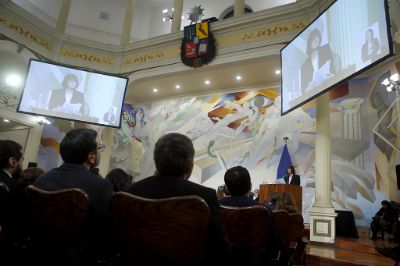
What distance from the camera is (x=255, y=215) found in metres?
1.64

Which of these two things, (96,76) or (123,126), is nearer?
(96,76)

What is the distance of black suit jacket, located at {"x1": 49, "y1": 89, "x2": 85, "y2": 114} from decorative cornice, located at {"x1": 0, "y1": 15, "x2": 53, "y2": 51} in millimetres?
1862

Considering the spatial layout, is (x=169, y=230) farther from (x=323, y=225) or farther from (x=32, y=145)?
(x=32, y=145)

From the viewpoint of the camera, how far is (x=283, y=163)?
27.9ft

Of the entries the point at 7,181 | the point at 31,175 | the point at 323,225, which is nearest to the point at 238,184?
the point at 7,181

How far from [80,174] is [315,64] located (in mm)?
4489

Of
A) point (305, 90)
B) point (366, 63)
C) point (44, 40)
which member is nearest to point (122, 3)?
point (44, 40)

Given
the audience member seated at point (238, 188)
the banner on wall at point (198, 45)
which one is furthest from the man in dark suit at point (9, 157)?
the banner on wall at point (198, 45)

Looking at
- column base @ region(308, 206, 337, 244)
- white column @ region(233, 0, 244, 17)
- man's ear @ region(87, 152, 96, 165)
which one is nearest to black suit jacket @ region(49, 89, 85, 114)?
white column @ region(233, 0, 244, 17)

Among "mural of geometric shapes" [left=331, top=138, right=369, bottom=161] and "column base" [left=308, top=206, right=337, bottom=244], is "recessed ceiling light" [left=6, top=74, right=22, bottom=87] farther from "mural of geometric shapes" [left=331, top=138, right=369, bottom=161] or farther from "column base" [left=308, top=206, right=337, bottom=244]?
"mural of geometric shapes" [left=331, top=138, right=369, bottom=161]

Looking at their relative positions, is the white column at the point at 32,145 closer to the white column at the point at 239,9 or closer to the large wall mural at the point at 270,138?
the large wall mural at the point at 270,138

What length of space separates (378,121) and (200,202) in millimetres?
7645

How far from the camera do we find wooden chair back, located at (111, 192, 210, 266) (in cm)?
116

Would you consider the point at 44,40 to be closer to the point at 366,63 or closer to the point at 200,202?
the point at 366,63
